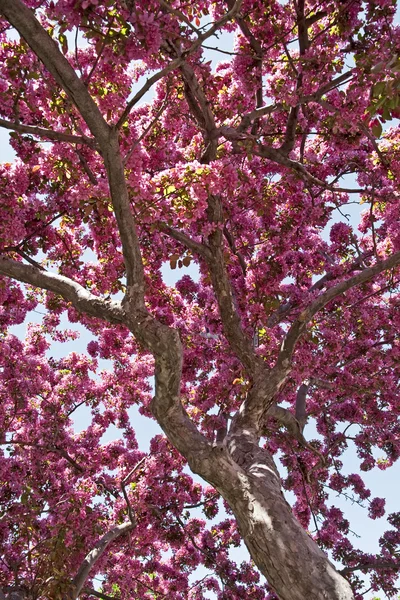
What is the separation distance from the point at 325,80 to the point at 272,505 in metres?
5.59

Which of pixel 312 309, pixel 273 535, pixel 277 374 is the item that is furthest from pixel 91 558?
pixel 312 309

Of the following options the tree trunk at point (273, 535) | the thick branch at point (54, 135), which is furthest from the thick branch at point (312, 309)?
the thick branch at point (54, 135)

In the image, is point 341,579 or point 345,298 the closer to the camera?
point 341,579

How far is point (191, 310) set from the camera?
9391 millimetres

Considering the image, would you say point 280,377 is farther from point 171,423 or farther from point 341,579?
point 341,579

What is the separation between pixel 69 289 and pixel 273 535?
312 cm

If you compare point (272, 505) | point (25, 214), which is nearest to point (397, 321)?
point (272, 505)

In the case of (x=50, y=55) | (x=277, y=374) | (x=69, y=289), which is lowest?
(x=277, y=374)

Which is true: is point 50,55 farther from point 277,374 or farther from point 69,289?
point 277,374

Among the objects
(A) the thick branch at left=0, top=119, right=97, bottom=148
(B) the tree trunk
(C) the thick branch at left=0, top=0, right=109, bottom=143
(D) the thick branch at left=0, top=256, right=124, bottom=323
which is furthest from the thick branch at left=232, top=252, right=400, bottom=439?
(C) the thick branch at left=0, top=0, right=109, bottom=143

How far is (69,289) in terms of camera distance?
4.80 metres

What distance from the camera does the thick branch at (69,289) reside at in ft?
15.0

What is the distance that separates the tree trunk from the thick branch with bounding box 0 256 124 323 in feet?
5.65

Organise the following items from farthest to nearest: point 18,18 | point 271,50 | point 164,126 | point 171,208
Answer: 1. point 164,126
2. point 271,50
3. point 171,208
4. point 18,18
